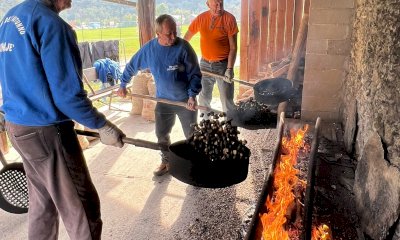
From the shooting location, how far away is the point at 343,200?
→ 3.28 m

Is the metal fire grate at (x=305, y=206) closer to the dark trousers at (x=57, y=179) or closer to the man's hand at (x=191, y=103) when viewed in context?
the dark trousers at (x=57, y=179)

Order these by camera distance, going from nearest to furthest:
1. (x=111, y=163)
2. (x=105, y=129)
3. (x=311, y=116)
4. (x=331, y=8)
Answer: (x=105, y=129), (x=331, y=8), (x=311, y=116), (x=111, y=163)

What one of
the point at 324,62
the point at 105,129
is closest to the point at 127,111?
the point at 324,62

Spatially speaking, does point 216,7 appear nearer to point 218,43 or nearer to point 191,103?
point 218,43

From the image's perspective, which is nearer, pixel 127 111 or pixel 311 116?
pixel 311 116

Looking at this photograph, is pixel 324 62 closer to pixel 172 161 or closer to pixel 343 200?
pixel 343 200

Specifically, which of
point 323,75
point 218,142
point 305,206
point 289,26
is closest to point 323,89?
point 323,75

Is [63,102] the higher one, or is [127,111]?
[63,102]

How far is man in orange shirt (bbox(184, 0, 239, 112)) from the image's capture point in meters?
5.74

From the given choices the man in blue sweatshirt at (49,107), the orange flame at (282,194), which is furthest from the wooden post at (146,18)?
the man in blue sweatshirt at (49,107)

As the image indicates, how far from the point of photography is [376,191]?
8.99ft

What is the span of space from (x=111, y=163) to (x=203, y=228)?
2451 mm

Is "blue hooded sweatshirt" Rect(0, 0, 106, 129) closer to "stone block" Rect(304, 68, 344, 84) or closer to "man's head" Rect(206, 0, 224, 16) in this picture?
"stone block" Rect(304, 68, 344, 84)

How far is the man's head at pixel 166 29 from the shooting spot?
161 inches
